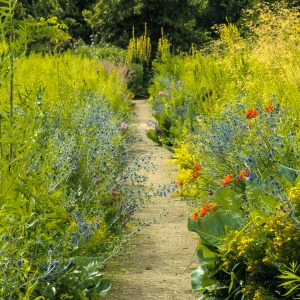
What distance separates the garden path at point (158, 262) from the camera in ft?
15.8

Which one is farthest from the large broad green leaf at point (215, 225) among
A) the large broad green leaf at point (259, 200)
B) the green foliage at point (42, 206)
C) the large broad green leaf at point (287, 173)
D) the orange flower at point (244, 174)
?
the orange flower at point (244, 174)

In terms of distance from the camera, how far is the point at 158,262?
545cm

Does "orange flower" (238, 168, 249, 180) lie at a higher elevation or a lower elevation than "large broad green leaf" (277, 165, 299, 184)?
lower

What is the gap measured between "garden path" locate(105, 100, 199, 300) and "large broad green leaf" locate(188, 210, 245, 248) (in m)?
0.61

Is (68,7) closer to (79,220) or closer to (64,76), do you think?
(64,76)

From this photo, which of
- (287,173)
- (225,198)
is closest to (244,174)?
(225,198)

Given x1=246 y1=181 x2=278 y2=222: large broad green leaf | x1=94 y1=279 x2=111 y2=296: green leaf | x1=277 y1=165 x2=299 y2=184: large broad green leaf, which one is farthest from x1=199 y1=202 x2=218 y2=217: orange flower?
x1=94 y1=279 x2=111 y2=296: green leaf

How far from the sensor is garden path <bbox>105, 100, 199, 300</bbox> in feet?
15.8

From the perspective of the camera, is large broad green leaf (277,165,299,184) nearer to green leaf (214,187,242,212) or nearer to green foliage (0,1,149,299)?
green leaf (214,187,242,212)

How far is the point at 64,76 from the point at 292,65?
3362 mm

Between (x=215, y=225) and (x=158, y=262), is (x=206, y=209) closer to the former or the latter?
(x=215, y=225)

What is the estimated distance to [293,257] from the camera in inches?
139

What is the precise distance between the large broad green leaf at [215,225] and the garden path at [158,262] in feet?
2.00

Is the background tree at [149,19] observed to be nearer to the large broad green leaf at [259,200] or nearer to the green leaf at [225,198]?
Result: the green leaf at [225,198]
